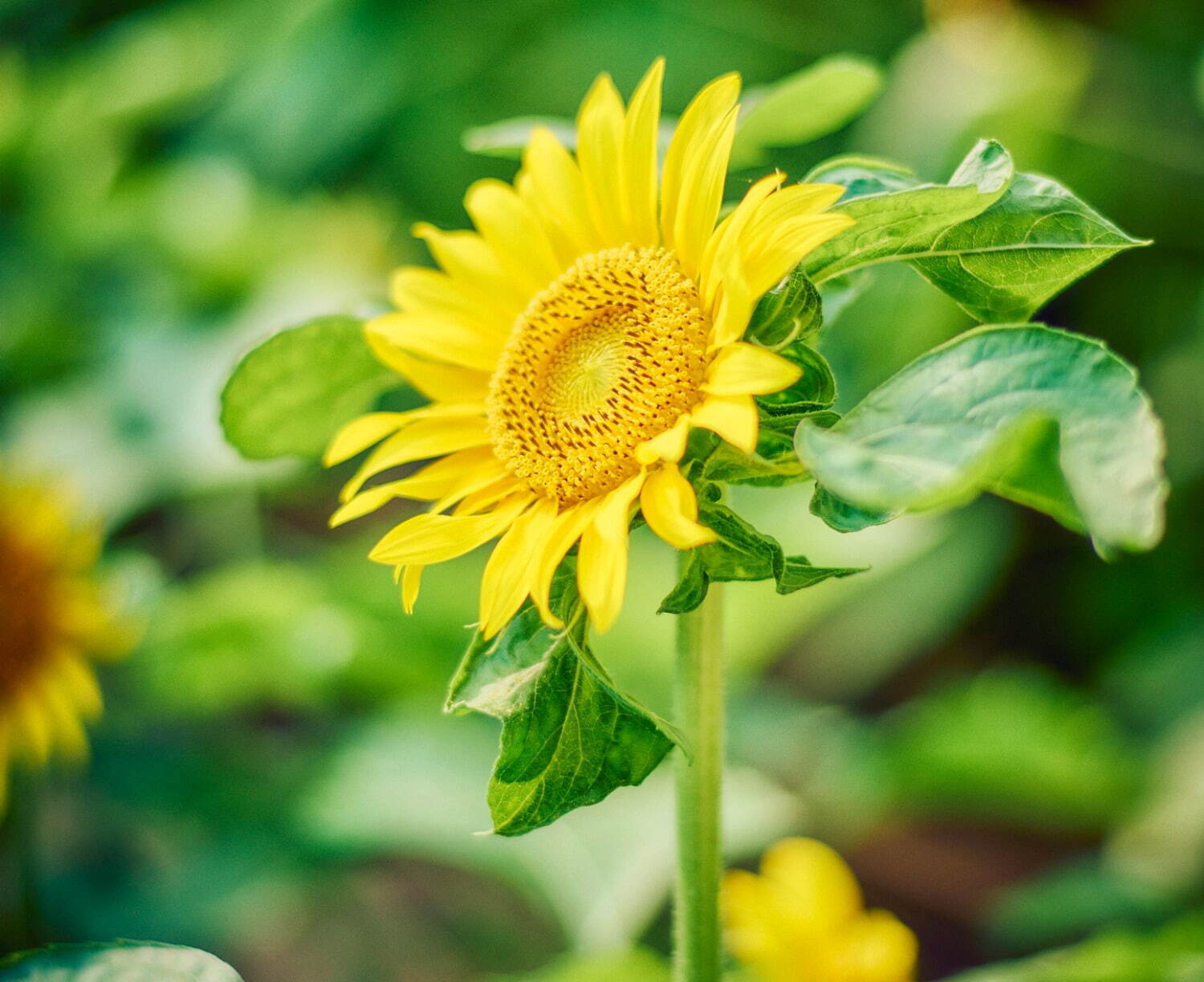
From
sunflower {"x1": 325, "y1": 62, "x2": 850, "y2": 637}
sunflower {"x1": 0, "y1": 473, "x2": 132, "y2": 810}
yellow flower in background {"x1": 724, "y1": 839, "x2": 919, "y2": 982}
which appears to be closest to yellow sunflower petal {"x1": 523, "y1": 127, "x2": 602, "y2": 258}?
sunflower {"x1": 325, "y1": 62, "x2": 850, "y2": 637}

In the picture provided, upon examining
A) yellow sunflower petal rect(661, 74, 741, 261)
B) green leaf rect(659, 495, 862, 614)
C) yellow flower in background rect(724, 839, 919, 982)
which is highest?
yellow sunflower petal rect(661, 74, 741, 261)

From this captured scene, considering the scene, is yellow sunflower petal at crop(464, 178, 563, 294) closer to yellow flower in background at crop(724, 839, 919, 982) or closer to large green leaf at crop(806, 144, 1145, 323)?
large green leaf at crop(806, 144, 1145, 323)

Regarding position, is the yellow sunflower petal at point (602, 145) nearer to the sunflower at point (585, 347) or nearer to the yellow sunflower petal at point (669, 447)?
the sunflower at point (585, 347)

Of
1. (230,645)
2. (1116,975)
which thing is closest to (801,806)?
(1116,975)

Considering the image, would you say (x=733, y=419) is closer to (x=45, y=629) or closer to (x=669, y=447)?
(x=669, y=447)

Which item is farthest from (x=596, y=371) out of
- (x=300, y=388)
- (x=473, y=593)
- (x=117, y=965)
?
(x=473, y=593)
